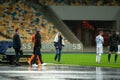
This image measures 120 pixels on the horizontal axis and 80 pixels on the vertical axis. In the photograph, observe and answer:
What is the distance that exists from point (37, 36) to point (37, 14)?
99.0ft

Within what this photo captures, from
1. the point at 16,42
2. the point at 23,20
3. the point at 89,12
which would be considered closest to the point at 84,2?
the point at 89,12

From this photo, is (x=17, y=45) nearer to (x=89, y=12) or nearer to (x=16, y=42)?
(x=16, y=42)

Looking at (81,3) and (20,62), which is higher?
(81,3)

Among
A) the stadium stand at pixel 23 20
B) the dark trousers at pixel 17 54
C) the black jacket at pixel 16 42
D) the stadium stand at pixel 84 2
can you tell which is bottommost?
the dark trousers at pixel 17 54

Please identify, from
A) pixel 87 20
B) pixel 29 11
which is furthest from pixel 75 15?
pixel 29 11

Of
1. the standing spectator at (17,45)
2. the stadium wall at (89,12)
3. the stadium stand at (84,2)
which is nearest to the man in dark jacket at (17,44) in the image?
the standing spectator at (17,45)

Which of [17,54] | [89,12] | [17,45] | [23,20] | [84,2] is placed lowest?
[17,54]

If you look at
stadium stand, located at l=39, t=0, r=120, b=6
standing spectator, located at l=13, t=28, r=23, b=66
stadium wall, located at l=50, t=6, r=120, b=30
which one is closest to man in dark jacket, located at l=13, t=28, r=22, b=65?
standing spectator, located at l=13, t=28, r=23, b=66

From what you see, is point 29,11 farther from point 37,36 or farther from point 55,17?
point 37,36

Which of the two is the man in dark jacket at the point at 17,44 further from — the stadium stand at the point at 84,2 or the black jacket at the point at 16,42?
the stadium stand at the point at 84,2

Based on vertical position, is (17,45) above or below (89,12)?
below

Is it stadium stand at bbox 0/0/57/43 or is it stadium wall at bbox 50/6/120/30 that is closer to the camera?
stadium stand at bbox 0/0/57/43

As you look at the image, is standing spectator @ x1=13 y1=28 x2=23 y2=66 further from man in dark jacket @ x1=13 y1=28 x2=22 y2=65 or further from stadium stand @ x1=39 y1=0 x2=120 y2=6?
stadium stand @ x1=39 y1=0 x2=120 y2=6

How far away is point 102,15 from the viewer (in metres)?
61.3
